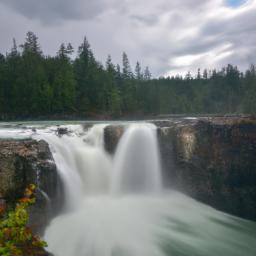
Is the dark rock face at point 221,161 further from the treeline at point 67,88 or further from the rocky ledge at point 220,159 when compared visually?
the treeline at point 67,88

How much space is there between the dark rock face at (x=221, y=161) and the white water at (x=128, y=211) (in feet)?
3.49

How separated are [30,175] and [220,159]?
36.1 feet

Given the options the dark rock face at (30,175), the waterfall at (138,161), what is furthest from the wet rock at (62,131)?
the dark rock face at (30,175)

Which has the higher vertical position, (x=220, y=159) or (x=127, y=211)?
(x=220, y=159)

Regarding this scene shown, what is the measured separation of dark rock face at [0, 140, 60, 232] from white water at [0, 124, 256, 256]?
28.9 inches

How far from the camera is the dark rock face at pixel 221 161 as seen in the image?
1897cm

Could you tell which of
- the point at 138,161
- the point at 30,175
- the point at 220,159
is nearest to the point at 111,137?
the point at 138,161

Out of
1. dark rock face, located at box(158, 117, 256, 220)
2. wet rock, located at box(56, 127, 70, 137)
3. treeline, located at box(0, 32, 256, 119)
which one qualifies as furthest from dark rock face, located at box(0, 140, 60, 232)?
treeline, located at box(0, 32, 256, 119)

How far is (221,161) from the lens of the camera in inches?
753

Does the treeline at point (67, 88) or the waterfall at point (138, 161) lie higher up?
the treeline at point (67, 88)

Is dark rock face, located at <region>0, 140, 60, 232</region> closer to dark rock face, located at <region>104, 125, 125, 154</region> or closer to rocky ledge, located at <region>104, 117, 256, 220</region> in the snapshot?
dark rock face, located at <region>104, 125, 125, 154</region>

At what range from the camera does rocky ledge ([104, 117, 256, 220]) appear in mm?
18969

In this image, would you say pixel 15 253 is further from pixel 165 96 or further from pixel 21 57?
pixel 165 96

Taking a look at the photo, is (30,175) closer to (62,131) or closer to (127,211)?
(127,211)
